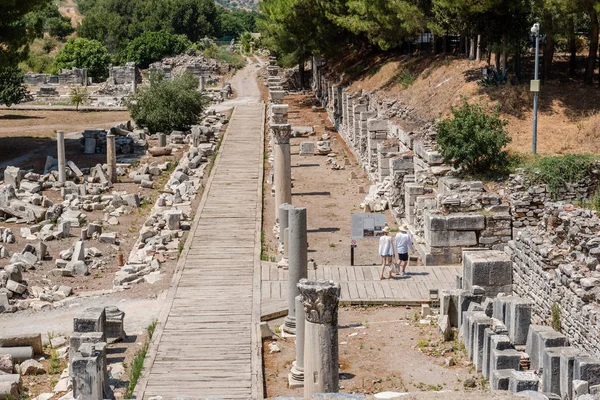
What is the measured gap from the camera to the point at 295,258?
749 inches

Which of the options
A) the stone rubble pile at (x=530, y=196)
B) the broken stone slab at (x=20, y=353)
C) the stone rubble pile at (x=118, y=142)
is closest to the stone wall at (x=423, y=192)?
the stone rubble pile at (x=530, y=196)

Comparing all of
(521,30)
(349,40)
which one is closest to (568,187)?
(521,30)

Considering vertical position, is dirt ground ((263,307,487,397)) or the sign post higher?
the sign post

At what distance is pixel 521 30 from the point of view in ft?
106

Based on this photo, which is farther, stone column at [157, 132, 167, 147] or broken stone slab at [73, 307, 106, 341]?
stone column at [157, 132, 167, 147]

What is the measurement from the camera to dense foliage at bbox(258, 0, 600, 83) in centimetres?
3033

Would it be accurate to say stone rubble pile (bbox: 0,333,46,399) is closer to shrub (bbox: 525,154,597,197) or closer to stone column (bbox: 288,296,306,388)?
stone column (bbox: 288,296,306,388)

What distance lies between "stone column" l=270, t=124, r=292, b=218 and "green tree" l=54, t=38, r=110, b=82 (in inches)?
2287

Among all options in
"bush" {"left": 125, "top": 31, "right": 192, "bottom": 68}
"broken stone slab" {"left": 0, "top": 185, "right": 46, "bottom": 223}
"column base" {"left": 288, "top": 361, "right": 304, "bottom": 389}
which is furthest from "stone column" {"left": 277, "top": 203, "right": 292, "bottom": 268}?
"bush" {"left": 125, "top": 31, "right": 192, "bottom": 68}

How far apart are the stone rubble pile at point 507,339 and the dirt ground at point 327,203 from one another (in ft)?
16.6

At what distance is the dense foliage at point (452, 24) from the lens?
30.3 meters

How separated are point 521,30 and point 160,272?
15512mm

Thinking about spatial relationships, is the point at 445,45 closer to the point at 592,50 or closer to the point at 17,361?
the point at 592,50

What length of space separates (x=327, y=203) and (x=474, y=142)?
25.5ft
